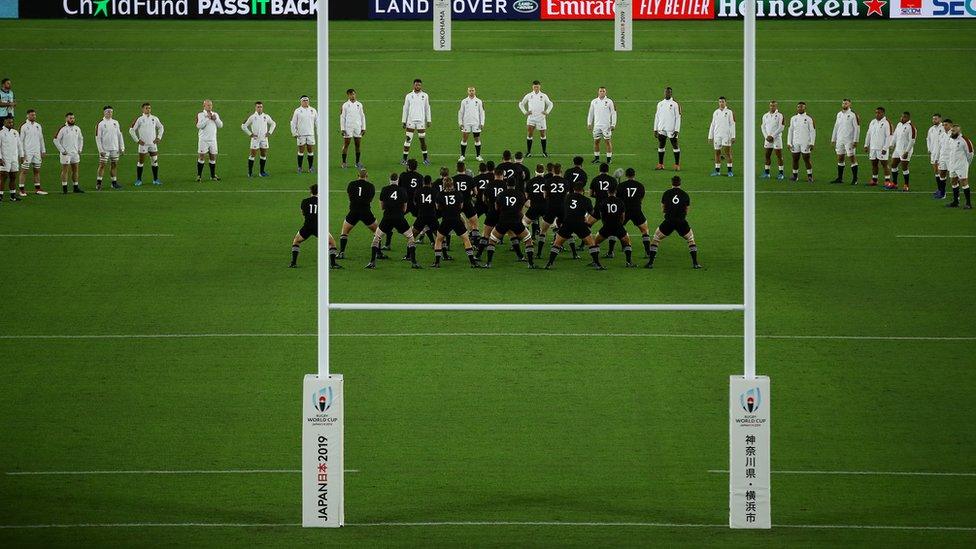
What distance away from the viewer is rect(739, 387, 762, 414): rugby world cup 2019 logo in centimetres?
1366

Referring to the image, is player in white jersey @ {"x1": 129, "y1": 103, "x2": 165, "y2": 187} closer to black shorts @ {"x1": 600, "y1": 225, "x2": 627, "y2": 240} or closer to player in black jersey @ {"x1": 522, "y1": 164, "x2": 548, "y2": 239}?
player in black jersey @ {"x1": 522, "y1": 164, "x2": 548, "y2": 239}

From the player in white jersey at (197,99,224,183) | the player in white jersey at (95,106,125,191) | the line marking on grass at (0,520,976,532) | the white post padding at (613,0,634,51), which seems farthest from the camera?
the white post padding at (613,0,634,51)

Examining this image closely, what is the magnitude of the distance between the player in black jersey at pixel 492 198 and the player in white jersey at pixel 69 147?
951 cm

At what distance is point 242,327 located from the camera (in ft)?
70.9

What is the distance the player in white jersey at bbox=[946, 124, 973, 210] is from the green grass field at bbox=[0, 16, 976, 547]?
632 mm

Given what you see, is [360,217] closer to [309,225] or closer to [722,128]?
[309,225]

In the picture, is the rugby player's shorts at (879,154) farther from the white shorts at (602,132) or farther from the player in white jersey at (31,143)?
the player in white jersey at (31,143)

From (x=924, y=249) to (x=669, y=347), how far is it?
7.93 metres

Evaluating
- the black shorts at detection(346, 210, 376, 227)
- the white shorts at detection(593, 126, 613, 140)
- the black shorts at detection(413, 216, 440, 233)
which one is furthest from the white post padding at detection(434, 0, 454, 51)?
the black shorts at detection(346, 210, 376, 227)

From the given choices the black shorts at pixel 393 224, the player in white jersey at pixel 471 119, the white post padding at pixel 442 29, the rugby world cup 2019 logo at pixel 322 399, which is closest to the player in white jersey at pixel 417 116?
the player in white jersey at pixel 471 119

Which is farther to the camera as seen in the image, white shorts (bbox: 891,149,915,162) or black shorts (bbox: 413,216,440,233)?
white shorts (bbox: 891,149,915,162)

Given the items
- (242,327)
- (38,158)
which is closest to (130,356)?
(242,327)

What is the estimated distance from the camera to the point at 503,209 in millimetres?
24500

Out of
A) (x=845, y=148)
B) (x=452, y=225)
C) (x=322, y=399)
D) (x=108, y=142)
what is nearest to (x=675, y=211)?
(x=452, y=225)
